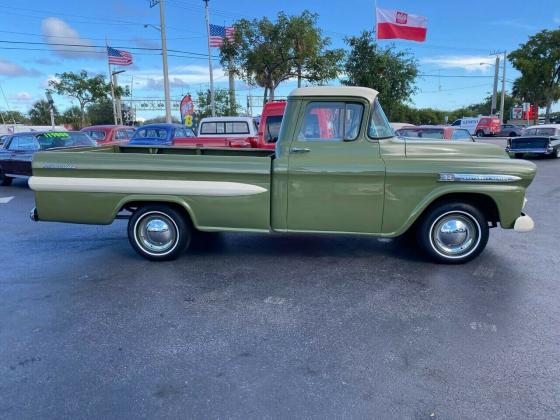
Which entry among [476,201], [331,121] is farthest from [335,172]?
[476,201]

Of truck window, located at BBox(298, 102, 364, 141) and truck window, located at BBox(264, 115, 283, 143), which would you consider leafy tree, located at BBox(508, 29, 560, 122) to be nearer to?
truck window, located at BBox(264, 115, 283, 143)

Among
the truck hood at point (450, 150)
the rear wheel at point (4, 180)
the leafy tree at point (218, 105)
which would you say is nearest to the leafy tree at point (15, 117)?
the leafy tree at point (218, 105)

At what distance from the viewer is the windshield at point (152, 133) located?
14177 millimetres

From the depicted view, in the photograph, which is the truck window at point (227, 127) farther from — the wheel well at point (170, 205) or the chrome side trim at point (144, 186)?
the chrome side trim at point (144, 186)

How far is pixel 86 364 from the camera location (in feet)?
9.78

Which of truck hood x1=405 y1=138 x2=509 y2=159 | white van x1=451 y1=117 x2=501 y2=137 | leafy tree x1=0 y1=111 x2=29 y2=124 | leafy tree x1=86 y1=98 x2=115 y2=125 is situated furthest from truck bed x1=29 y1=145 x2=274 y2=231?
leafy tree x1=0 y1=111 x2=29 y2=124

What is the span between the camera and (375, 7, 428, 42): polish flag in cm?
1886

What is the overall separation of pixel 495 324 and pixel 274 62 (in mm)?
18499

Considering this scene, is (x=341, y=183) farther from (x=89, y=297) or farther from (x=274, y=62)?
(x=274, y=62)

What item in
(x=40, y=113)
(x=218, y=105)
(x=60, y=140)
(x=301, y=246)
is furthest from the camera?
(x=40, y=113)

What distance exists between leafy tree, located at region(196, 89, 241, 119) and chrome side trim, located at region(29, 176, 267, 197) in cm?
2560

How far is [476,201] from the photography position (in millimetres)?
4785

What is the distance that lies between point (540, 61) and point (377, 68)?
2948 cm

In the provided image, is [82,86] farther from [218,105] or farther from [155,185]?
[155,185]
